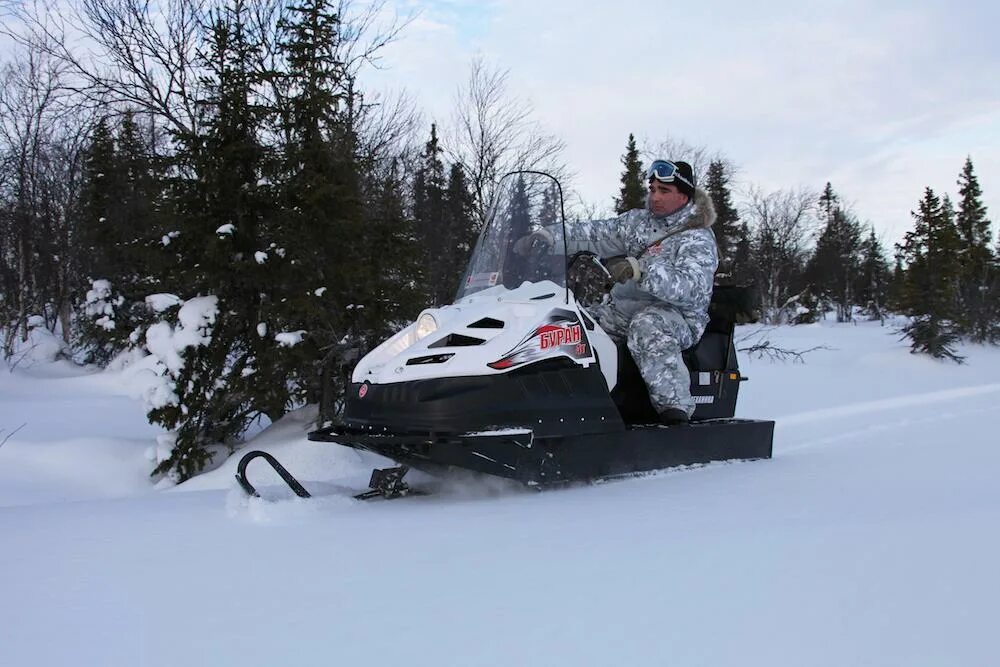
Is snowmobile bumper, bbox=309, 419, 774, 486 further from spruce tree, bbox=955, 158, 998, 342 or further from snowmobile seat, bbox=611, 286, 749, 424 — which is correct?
spruce tree, bbox=955, 158, 998, 342

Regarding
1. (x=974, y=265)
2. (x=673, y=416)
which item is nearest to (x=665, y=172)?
(x=673, y=416)

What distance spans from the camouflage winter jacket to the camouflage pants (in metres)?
0.13

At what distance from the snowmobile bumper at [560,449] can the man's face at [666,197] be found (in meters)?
1.35

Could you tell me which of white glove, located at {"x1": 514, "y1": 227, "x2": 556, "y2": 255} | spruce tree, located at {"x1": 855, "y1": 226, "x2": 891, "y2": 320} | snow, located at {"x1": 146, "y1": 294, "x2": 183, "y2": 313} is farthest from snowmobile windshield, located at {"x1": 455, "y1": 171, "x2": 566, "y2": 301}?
spruce tree, located at {"x1": 855, "y1": 226, "x2": 891, "y2": 320}

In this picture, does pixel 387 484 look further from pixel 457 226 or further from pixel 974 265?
pixel 974 265

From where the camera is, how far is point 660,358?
3963 mm

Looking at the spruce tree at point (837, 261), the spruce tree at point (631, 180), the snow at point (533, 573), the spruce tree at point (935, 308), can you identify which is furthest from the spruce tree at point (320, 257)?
the spruce tree at point (837, 261)

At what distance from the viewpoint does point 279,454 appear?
4.93 m

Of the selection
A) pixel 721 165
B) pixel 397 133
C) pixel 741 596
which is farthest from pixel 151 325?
pixel 721 165

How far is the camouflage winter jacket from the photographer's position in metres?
3.98

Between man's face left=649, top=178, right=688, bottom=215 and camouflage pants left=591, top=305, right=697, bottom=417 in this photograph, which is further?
man's face left=649, top=178, right=688, bottom=215

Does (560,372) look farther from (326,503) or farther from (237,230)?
(237,230)

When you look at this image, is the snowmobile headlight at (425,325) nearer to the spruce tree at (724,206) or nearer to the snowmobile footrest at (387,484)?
the snowmobile footrest at (387,484)

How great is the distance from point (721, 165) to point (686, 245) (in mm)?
34400
